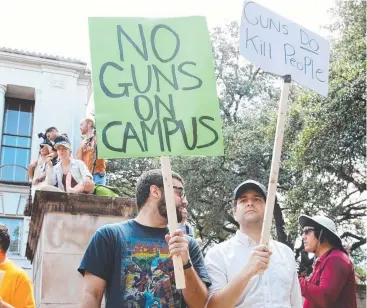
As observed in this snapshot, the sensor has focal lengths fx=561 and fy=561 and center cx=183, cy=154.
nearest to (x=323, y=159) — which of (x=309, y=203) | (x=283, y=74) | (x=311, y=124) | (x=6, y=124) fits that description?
(x=311, y=124)

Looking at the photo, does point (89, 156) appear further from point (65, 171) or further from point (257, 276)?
point (257, 276)

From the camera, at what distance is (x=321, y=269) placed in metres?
4.03

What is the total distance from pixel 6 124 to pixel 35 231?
52.0 ft

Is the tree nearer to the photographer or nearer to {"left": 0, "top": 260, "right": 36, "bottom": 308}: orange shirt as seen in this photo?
the photographer

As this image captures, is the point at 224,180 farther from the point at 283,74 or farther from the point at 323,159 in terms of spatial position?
the point at 283,74

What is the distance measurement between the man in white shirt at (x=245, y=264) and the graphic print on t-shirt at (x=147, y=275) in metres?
0.25

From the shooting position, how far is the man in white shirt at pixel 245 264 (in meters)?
3.06

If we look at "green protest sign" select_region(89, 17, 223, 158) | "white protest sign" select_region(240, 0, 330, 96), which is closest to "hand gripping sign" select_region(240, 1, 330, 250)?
"white protest sign" select_region(240, 0, 330, 96)

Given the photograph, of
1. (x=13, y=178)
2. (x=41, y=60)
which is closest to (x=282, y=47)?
(x=41, y=60)

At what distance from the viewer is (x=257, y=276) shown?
3.18 m

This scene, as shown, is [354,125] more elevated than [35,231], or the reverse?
[354,125]

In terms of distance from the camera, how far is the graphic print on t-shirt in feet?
9.20

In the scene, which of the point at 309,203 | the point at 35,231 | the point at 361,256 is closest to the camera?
the point at 35,231

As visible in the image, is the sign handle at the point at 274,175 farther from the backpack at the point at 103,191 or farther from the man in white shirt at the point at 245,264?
the backpack at the point at 103,191
